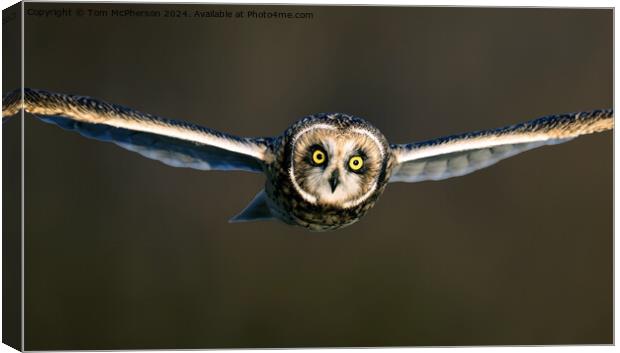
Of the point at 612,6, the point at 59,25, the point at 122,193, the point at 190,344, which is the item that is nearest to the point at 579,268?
the point at 612,6

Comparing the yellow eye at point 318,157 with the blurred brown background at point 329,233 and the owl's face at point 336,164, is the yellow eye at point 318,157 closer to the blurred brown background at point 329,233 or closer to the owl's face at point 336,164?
the owl's face at point 336,164

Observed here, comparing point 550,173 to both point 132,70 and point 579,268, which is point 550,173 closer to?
point 579,268

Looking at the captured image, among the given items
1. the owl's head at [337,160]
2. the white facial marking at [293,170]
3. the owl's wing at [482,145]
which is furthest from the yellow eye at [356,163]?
the owl's wing at [482,145]

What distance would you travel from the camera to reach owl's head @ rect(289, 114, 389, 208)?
5.98 metres

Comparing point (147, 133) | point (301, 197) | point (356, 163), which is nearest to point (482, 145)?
point (356, 163)

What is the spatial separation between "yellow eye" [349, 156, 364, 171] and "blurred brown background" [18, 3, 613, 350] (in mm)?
415

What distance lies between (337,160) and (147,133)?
118 cm

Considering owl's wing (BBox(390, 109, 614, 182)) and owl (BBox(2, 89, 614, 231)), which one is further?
owl's wing (BBox(390, 109, 614, 182))

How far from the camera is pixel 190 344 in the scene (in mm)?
6332

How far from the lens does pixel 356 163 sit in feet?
19.9

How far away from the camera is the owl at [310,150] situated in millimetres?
6008

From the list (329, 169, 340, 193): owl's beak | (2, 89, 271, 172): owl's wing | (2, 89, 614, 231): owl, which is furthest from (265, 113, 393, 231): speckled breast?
(329, 169, 340, 193): owl's beak

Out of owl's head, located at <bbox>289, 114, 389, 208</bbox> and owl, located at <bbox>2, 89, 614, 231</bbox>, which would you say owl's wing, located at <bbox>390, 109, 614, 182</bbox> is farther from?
owl's head, located at <bbox>289, 114, 389, 208</bbox>

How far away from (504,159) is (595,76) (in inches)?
33.1
